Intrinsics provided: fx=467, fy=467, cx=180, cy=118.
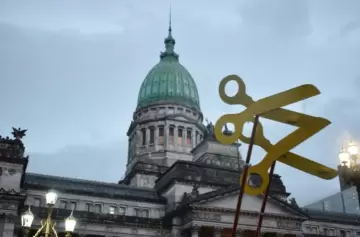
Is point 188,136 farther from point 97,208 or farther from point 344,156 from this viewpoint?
point 344,156

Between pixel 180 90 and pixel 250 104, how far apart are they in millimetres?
79715

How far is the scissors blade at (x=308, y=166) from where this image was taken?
14584 mm

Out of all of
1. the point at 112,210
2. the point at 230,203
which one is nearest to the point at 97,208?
the point at 112,210

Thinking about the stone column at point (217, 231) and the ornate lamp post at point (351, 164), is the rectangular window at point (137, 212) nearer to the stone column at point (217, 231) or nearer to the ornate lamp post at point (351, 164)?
the stone column at point (217, 231)

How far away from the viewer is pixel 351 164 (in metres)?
21.8

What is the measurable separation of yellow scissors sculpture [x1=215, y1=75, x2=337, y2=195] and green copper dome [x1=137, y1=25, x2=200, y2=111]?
251ft

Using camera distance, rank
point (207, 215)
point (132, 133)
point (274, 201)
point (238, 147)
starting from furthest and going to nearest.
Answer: point (132, 133) < point (238, 147) < point (274, 201) < point (207, 215)

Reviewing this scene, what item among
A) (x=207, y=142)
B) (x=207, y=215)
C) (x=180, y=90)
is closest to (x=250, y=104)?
(x=207, y=215)

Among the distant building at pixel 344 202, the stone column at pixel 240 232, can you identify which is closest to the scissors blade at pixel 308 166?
the stone column at pixel 240 232

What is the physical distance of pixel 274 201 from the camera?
2399 inches

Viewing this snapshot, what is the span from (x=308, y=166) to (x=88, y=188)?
51.8 metres

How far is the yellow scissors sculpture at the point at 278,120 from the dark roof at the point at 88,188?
49351 millimetres

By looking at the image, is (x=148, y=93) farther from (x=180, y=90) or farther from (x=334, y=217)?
(x=334, y=217)

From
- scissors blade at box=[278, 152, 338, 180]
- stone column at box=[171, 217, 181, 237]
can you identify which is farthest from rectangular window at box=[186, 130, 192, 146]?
scissors blade at box=[278, 152, 338, 180]
